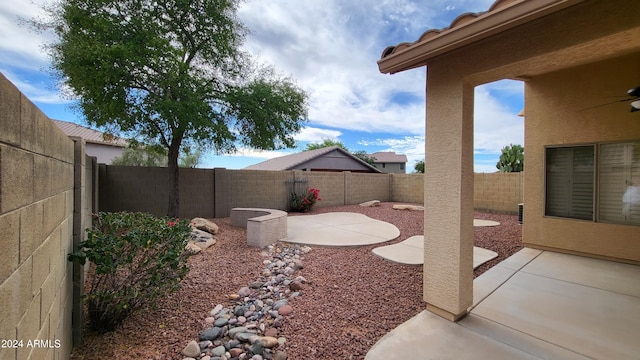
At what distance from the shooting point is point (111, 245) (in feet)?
8.43

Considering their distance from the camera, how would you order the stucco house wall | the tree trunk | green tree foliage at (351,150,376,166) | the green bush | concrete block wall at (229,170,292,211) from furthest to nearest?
green tree foliage at (351,150,376,166) < the stucco house wall < concrete block wall at (229,170,292,211) < the tree trunk < the green bush

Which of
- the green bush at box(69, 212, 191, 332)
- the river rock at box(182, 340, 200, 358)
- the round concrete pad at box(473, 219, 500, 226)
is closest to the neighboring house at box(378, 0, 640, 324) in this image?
the river rock at box(182, 340, 200, 358)

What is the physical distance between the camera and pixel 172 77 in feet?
21.7

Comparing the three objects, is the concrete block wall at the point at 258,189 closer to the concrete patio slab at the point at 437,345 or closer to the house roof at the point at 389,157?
the concrete patio slab at the point at 437,345

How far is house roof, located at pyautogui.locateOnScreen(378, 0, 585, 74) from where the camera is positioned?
2.08 metres

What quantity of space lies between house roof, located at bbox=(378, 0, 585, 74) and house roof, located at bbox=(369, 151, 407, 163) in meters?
40.1

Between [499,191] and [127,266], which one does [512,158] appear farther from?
[127,266]

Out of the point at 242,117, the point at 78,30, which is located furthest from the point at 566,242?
the point at 78,30

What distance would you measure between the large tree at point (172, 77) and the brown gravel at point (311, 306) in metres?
3.91

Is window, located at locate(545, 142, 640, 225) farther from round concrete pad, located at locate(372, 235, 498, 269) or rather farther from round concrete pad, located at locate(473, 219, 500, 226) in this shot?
round concrete pad, located at locate(473, 219, 500, 226)

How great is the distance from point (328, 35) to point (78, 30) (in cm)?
664

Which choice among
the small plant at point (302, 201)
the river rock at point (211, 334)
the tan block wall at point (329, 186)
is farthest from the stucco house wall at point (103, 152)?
the river rock at point (211, 334)

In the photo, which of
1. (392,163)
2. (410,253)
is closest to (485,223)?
(410,253)

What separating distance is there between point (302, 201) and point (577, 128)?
28.7 ft
